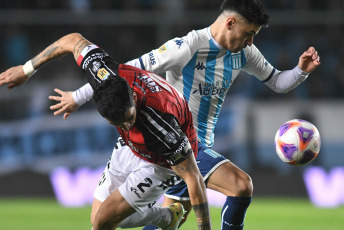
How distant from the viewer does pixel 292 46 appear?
489 inches

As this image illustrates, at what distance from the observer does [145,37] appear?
1206 centimetres

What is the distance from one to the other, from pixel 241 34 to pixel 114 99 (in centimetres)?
162

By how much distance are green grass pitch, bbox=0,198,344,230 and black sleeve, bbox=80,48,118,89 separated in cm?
353

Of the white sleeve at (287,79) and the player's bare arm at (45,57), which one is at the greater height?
the player's bare arm at (45,57)

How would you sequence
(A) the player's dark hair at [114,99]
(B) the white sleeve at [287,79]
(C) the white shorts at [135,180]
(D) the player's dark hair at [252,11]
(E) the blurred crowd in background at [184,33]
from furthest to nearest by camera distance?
(E) the blurred crowd in background at [184,33] → (B) the white sleeve at [287,79] → (D) the player's dark hair at [252,11] → (C) the white shorts at [135,180] → (A) the player's dark hair at [114,99]

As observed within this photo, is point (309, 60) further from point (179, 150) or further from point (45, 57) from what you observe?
point (45, 57)

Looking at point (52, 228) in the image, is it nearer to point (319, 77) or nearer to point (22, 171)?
point (22, 171)

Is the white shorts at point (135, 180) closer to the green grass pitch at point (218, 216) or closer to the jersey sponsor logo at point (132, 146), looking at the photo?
the jersey sponsor logo at point (132, 146)

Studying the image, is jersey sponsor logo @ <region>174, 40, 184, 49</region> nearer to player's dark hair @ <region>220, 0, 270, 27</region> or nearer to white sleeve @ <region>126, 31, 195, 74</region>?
white sleeve @ <region>126, 31, 195, 74</region>

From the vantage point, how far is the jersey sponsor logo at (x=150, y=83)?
466 centimetres

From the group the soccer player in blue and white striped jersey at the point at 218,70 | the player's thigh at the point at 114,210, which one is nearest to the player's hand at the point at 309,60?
the soccer player in blue and white striped jersey at the point at 218,70

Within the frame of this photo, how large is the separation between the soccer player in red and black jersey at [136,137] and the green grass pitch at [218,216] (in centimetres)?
283

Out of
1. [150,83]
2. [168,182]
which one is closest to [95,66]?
[150,83]

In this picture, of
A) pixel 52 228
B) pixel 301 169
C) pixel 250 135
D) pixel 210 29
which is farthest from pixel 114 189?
pixel 301 169
